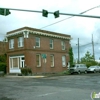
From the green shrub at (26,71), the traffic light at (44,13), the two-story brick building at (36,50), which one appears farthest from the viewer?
the two-story brick building at (36,50)

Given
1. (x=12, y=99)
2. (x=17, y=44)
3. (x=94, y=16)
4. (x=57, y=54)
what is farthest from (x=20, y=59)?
(x=12, y=99)

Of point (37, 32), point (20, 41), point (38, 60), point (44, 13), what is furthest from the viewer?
point (20, 41)

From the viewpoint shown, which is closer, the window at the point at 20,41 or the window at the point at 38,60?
the window at the point at 38,60

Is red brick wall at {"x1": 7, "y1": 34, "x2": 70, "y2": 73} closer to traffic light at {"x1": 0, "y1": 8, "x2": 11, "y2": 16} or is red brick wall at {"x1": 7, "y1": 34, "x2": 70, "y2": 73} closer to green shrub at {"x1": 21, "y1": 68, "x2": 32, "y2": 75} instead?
green shrub at {"x1": 21, "y1": 68, "x2": 32, "y2": 75}

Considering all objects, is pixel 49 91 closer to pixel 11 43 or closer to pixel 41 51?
pixel 41 51

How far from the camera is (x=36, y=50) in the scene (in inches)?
1517

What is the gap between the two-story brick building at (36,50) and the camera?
37594mm

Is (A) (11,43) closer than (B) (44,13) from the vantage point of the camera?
No

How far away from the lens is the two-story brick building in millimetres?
37594

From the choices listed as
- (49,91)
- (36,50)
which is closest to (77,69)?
(36,50)

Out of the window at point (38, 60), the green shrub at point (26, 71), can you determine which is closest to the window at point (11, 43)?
the window at point (38, 60)

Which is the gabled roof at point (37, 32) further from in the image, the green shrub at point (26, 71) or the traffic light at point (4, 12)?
the traffic light at point (4, 12)

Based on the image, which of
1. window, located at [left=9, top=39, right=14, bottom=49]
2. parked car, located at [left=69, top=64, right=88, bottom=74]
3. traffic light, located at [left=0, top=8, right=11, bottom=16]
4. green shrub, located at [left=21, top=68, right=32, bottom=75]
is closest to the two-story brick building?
window, located at [left=9, top=39, right=14, bottom=49]

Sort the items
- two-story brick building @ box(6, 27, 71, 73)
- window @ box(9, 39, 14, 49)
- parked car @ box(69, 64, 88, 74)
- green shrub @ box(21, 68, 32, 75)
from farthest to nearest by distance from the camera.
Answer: window @ box(9, 39, 14, 49)
parked car @ box(69, 64, 88, 74)
two-story brick building @ box(6, 27, 71, 73)
green shrub @ box(21, 68, 32, 75)
